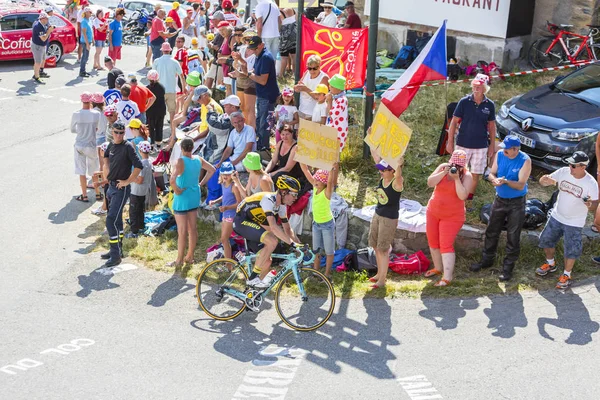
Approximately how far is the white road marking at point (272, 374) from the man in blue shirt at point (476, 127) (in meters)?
3.80

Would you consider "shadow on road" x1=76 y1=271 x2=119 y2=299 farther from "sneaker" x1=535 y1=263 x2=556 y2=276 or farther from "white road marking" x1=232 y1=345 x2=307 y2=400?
"sneaker" x1=535 y1=263 x2=556 y2=276

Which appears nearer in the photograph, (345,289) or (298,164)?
(345,289)

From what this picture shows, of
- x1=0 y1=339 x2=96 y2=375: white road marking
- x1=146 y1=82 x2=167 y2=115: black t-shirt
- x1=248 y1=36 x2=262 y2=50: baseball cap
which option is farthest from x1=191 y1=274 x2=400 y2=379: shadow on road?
x1=146 y1=82 x2=167 y2=115: black t-shirt

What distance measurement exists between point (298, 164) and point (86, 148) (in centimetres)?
400

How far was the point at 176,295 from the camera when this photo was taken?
33.3 feet

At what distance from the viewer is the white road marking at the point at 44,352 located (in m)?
8.20

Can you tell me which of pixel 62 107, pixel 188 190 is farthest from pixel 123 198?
pixel 62 107

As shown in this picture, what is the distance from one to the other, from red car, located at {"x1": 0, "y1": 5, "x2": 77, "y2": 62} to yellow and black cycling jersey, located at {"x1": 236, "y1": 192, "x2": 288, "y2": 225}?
48.9ft

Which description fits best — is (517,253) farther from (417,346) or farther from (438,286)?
(417,346)

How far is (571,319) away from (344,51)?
18.4 feet

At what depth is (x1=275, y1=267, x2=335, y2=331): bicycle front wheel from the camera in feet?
29.8

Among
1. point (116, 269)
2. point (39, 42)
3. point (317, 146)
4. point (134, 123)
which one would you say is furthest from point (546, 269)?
point (39, 42)

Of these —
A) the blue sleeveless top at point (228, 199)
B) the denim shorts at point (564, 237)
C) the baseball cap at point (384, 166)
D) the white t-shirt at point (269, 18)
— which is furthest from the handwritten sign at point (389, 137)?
the white t-shirt at point (269, 18)

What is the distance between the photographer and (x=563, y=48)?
16.1 metres
